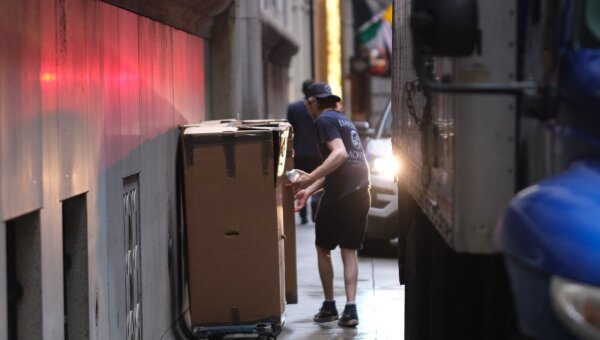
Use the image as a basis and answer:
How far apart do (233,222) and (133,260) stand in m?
1.06

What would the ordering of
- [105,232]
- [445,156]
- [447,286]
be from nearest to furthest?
[445,156] < [447,286] < [105,232]

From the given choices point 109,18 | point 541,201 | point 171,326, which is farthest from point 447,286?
point 171,326

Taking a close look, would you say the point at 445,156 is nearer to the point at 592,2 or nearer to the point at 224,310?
the point at 592,2

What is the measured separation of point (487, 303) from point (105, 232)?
2708 mm

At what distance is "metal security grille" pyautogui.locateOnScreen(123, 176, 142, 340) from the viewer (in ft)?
26.2

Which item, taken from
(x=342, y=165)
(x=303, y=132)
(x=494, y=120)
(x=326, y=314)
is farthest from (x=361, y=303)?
(x=494, y=120)

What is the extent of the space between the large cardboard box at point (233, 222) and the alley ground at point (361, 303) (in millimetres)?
968

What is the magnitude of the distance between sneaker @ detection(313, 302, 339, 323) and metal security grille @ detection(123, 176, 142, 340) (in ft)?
8.62

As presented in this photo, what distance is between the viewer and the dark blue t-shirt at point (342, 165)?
33.9 ft

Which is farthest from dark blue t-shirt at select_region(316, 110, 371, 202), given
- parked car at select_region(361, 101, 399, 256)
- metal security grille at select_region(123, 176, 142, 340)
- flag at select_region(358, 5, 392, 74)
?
flag at select_region(358, 5, 392, 74)

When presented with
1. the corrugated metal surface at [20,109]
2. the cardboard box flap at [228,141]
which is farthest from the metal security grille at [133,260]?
the corrugated metal surface at [20,109]

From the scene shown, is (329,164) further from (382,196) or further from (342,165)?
(382,196)

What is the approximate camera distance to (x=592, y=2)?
439cm

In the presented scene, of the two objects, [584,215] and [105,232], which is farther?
[105,232]
